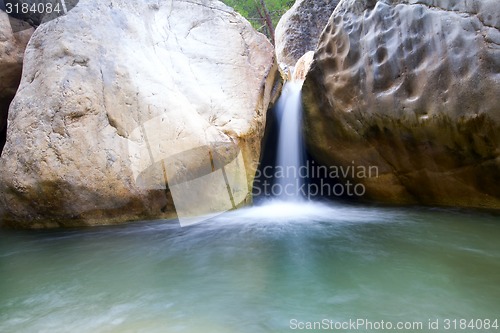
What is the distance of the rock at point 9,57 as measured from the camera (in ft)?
18.1

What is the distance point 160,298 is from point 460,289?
191cm

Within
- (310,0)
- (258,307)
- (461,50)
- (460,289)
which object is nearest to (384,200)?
(461,50)

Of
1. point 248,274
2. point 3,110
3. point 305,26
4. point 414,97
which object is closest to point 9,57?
point 3,110

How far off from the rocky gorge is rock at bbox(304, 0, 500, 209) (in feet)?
0.05

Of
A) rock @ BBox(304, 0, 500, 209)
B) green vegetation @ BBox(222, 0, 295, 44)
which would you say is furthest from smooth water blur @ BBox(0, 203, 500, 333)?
green vegetation @ BBox(222, 0, 295, 44)

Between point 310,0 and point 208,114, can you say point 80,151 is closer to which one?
point 208,114

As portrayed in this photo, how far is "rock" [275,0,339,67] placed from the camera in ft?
39.7

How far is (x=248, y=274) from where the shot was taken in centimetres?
266

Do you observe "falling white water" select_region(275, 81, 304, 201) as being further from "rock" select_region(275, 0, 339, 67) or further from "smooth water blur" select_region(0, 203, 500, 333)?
"rock" select_region(275, 0, 339, 67)

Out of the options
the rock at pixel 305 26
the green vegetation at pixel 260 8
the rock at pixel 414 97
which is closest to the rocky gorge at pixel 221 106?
the rock at pixel 414 97

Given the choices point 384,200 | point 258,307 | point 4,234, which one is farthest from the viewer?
point 384,200

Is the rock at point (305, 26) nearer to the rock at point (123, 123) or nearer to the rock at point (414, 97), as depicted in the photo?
the rock at point (123, 123)

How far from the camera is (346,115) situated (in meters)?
5.17

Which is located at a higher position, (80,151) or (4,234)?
(80,151)
